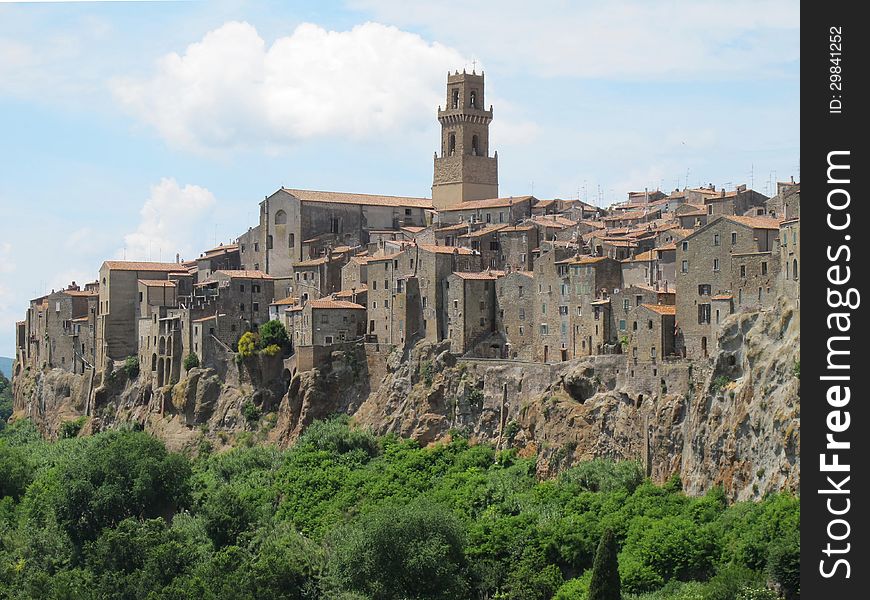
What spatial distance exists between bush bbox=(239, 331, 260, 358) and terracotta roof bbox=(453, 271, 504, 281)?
13541 mm

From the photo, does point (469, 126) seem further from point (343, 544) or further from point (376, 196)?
point (343, 544)

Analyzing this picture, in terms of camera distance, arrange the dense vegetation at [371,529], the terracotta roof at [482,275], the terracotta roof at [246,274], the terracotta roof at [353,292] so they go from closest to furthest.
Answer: the dense vegetation at [371,529]
the terracotta roof at [482,275]
the terracotta roof at [353,292]
the terracotta roof at [246,274]

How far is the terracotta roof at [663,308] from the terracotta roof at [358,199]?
105ft

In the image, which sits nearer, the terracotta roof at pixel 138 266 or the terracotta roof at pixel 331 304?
the terracotta roof at pixel 331 304

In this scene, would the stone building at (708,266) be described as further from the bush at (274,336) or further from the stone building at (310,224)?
the stone building at (310,224)

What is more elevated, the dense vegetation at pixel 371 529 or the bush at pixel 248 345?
the bush at pixel 248 345

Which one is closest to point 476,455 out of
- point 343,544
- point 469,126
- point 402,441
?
point 402,441

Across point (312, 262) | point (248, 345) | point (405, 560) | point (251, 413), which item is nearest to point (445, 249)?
point (312, 262)

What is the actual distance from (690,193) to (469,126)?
17709mm

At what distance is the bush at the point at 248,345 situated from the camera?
8419 cm

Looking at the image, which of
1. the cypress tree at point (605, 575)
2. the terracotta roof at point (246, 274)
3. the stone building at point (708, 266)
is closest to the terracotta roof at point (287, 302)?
the terracotta roof at point (246, 274)

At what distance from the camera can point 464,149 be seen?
99375mm

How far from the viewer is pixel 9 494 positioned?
274ft

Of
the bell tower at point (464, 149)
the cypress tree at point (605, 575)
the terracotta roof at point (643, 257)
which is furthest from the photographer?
the bell tower at point (464, 149)
